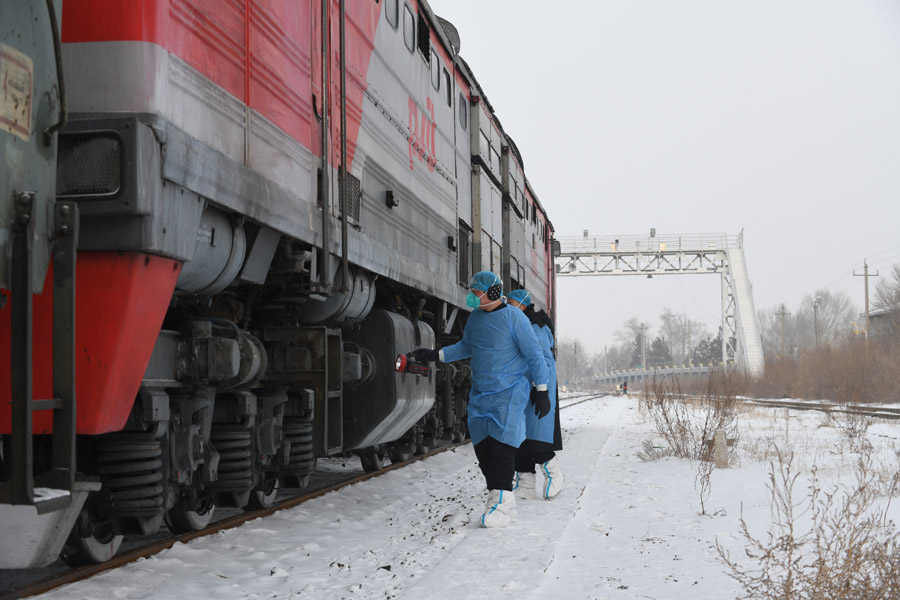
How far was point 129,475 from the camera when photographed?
172 inches

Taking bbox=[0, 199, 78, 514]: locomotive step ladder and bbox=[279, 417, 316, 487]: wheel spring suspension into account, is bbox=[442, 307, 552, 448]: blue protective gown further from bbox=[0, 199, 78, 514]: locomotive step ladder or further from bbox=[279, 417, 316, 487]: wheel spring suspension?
bbox=[0, 199, 78, 514]: locomotive step ladder

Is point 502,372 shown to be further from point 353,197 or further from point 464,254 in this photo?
point 464,254

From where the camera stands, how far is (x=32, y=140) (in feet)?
10.8

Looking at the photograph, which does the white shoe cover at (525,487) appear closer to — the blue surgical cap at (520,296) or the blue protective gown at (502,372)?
the blue protective gown at (502,372)

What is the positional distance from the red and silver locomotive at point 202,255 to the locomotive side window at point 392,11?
1.1 inches

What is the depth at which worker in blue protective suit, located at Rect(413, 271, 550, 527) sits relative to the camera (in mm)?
6395

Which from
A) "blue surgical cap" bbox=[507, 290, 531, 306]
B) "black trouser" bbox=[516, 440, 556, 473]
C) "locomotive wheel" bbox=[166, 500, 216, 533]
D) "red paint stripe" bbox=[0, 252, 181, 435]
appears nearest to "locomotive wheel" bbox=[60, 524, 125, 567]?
"locomotive wheel" bbox=[166, 500, 216, 533]

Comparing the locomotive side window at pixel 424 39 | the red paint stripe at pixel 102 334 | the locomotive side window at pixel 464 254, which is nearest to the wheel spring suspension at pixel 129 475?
the red paint stripe at pixel 102 334

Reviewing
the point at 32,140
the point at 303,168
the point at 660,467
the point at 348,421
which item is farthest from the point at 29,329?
the point at 660,467

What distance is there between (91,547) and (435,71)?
21.8 feet

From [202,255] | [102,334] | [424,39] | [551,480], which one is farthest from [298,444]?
[424,39]

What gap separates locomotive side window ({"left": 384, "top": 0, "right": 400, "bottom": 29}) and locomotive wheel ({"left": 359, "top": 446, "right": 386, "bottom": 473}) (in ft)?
14.5

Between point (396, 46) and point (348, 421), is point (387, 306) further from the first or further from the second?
point (396, 46)

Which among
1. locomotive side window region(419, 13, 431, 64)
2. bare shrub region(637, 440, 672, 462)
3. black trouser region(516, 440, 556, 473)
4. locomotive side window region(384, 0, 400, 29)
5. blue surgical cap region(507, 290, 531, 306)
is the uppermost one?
locomotive side window region(419, 13, 431, 64)
